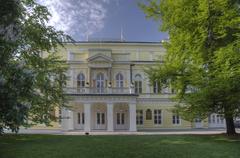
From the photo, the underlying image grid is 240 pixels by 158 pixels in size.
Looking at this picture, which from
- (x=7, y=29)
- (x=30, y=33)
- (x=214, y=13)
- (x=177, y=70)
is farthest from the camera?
(x=177, y=70)

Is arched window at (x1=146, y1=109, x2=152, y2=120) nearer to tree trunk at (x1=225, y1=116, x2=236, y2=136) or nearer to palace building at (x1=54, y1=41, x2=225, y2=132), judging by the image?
palace building at (x1=54, y1=41, x2=225, y2=132)

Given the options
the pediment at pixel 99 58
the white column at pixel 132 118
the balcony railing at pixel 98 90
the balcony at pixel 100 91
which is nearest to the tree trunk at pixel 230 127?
the white column at pixel 132 118

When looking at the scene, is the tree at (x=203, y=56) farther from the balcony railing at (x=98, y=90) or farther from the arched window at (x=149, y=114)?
the arched window at (x=149, y=114)

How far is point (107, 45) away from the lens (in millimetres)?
36094

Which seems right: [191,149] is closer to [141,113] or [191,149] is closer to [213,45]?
[213,45]

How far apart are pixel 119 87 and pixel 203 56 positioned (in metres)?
15.7

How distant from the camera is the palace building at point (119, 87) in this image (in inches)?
1177

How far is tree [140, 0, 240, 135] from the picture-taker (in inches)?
513

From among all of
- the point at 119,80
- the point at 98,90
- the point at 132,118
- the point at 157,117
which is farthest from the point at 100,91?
the point at 157,117

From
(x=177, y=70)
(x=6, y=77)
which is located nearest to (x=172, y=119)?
(x=177, y=70)

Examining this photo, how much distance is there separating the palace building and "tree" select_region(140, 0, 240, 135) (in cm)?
1304

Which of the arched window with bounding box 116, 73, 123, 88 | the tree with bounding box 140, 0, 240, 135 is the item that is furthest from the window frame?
the tree with bounding box 140, 0, 240, 135

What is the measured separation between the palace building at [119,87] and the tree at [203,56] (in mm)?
13038

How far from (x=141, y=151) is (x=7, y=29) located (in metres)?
6.88
